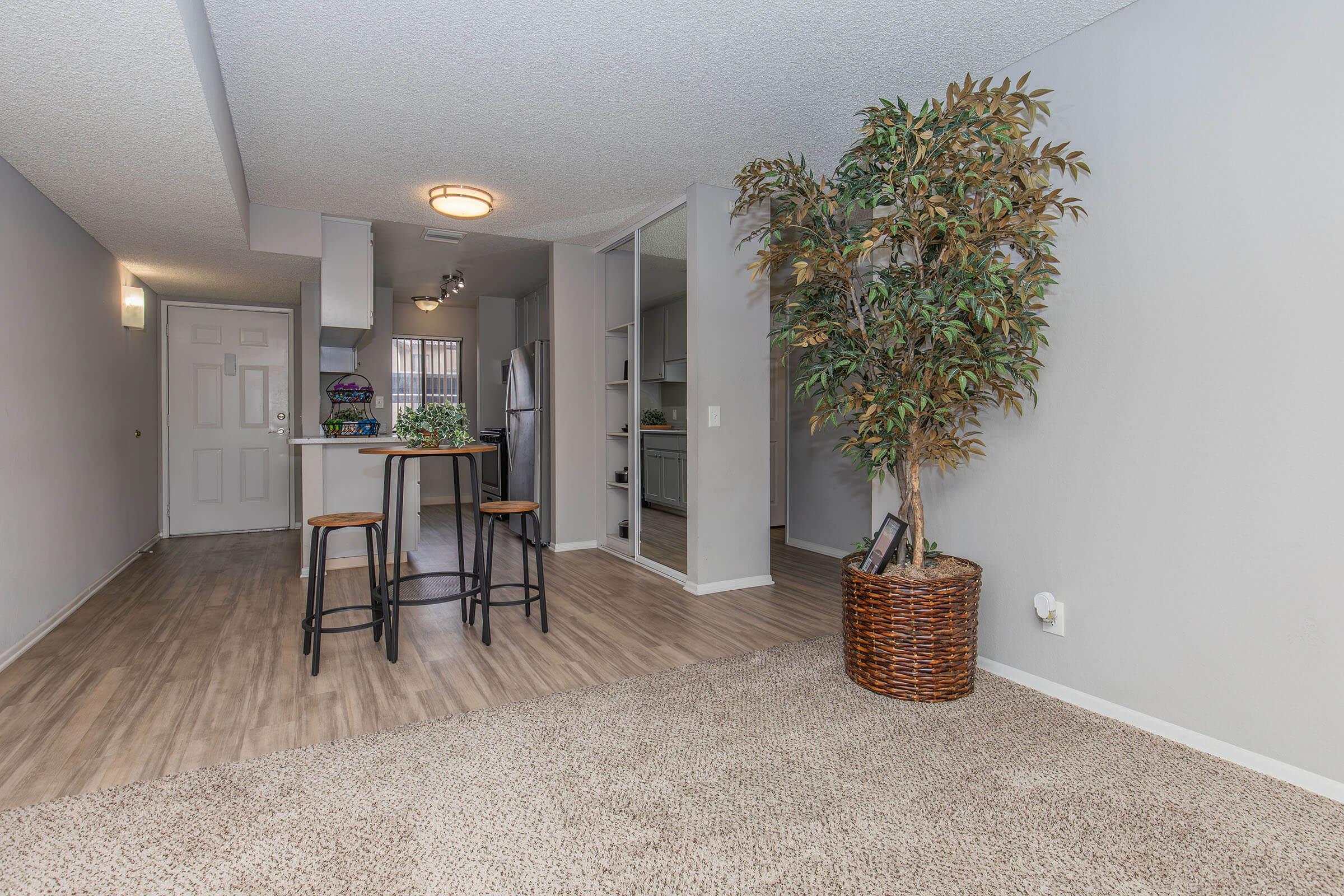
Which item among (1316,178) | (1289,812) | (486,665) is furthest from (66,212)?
(1289,812)

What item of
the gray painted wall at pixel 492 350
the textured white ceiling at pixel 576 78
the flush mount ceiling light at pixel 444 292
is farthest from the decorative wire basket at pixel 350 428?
the gray painted wall at pixel 492 350

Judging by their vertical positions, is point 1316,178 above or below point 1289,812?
above

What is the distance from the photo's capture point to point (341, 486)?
14.5 ft

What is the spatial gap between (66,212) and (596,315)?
300 cm

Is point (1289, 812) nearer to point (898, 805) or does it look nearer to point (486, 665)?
point (898, 805)

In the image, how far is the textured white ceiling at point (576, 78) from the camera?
2.22 metres

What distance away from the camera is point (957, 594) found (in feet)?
7.61

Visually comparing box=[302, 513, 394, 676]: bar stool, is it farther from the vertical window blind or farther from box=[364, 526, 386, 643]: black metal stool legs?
the vertical window blind

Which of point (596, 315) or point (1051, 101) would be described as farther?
point (596, 315)

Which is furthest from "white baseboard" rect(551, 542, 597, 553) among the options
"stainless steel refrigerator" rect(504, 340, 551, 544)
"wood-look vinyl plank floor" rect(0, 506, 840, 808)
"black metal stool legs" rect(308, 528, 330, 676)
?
"black metal stool legs" rect(308, 528, 330, 676)

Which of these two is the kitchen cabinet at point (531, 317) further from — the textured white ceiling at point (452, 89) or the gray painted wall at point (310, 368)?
Answer: the textured white ceiling at point (452, 89)

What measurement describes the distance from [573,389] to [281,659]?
278 centimetres

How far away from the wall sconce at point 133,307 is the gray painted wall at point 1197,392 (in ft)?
17.6

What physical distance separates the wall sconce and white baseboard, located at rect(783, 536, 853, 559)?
4.89m
